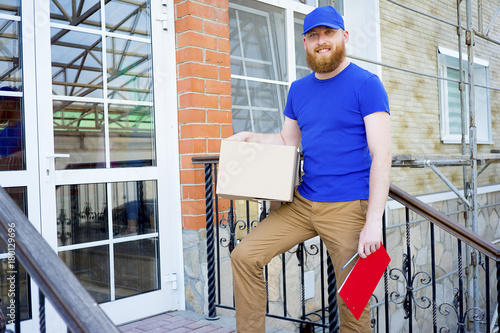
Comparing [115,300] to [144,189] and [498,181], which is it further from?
[498,181]

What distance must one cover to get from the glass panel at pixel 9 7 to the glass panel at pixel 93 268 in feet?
4.19

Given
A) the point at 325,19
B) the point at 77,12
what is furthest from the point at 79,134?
the point at 325,19

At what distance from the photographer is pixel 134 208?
297 cm

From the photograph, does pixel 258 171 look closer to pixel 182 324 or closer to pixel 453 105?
pixel 182 324

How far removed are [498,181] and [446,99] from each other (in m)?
1.98

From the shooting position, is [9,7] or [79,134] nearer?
[9,7]

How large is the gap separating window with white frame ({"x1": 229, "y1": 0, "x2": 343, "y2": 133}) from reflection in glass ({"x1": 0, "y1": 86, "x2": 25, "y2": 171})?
1.66 meters

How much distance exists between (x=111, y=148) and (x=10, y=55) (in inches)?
28.7

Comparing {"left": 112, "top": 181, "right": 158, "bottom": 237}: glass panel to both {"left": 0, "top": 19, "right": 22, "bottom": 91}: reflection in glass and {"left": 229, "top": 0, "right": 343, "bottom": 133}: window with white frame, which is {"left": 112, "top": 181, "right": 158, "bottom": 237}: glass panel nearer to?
{"left": 0, "top": 19, "right": 22, "bottom": 91}: reflection in glass

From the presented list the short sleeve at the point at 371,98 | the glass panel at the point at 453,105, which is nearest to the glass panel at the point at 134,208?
the short sleeve at the point at 371,98

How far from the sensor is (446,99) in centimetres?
633

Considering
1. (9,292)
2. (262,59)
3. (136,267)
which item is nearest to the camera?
(9,292)

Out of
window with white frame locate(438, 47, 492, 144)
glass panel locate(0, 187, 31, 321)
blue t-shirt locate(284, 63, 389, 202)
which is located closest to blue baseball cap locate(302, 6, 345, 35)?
blue t-shirt locate(284, 63, 389, 202)

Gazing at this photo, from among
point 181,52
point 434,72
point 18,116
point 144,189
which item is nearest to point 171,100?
point 181,52
